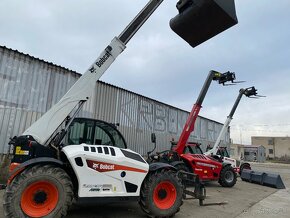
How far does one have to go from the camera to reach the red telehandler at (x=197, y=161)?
1057 cm

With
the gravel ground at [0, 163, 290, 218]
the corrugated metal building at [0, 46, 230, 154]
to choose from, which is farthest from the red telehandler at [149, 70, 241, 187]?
the corrugated metal building at [0, 46, 230, 154]

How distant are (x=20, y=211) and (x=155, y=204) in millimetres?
2710

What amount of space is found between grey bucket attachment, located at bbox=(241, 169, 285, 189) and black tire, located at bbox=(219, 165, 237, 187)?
101 inches

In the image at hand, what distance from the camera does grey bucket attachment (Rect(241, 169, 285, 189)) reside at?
12.6m

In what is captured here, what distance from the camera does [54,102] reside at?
1062 cm

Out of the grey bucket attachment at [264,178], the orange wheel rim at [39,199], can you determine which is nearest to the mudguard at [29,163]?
the orange wheel rim at [39,199]

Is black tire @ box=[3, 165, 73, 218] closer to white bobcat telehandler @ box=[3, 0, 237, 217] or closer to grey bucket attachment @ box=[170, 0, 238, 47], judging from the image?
white bobcat telehandler @ box=[3, 0, 237, 217]

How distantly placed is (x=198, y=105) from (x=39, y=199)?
8658 mm

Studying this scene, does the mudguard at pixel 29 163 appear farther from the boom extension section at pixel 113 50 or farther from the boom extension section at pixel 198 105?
the boom extension section at pixel 198 105

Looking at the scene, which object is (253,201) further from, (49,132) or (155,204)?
(49,132)

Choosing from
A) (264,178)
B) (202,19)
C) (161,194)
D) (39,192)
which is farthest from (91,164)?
(264,178)

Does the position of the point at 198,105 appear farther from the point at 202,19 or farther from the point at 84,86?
the point at 84,86

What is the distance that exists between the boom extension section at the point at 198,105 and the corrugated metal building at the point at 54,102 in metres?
3.47

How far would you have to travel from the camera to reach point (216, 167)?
1124 centimetres
